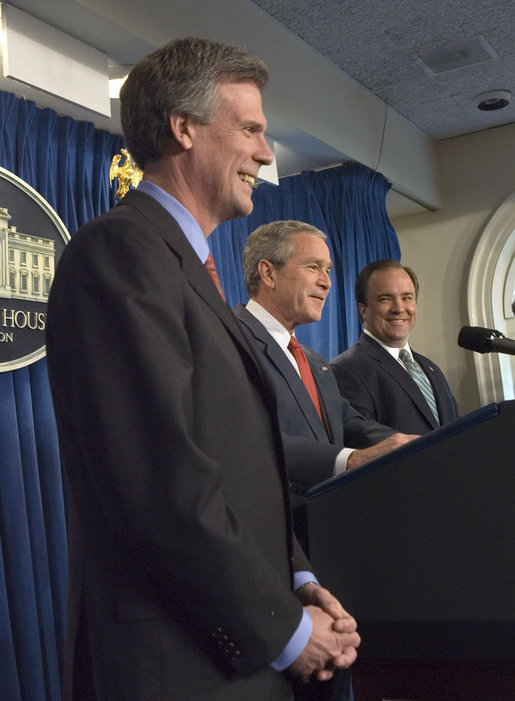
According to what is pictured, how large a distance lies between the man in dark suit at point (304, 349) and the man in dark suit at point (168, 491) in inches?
27.8

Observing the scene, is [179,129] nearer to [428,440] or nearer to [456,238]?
[428,440]

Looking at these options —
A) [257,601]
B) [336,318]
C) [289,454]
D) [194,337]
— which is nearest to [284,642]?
[257,601]

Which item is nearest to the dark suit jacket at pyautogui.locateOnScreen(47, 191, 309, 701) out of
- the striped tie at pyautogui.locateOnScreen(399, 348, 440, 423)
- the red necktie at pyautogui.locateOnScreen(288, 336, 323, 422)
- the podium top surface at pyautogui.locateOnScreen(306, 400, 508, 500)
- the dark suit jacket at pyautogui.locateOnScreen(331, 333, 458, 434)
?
the podium top surface at pyautogui.locateOnScreen(306, 400, 508, 500)

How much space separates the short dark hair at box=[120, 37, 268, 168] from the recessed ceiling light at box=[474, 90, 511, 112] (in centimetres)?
396

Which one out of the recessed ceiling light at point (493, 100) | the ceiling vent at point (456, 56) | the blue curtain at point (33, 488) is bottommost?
the blue curtain at point (33, 488)

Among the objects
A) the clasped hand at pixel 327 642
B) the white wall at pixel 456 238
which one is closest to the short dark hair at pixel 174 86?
the clasped hand at pixel 327 642

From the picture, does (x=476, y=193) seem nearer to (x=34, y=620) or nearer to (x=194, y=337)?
(x=34, y=620)

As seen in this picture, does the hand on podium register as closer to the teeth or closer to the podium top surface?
the podium top surface

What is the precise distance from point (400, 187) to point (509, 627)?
4458 millimetres

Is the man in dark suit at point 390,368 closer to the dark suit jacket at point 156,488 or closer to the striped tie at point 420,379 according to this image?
the striped tie at point 420,379

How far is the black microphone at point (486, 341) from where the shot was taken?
76.8 inches

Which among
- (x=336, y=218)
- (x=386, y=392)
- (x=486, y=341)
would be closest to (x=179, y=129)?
(x=486, y=341)

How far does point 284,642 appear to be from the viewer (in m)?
0.95

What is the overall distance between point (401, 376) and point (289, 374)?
2.57 ft
